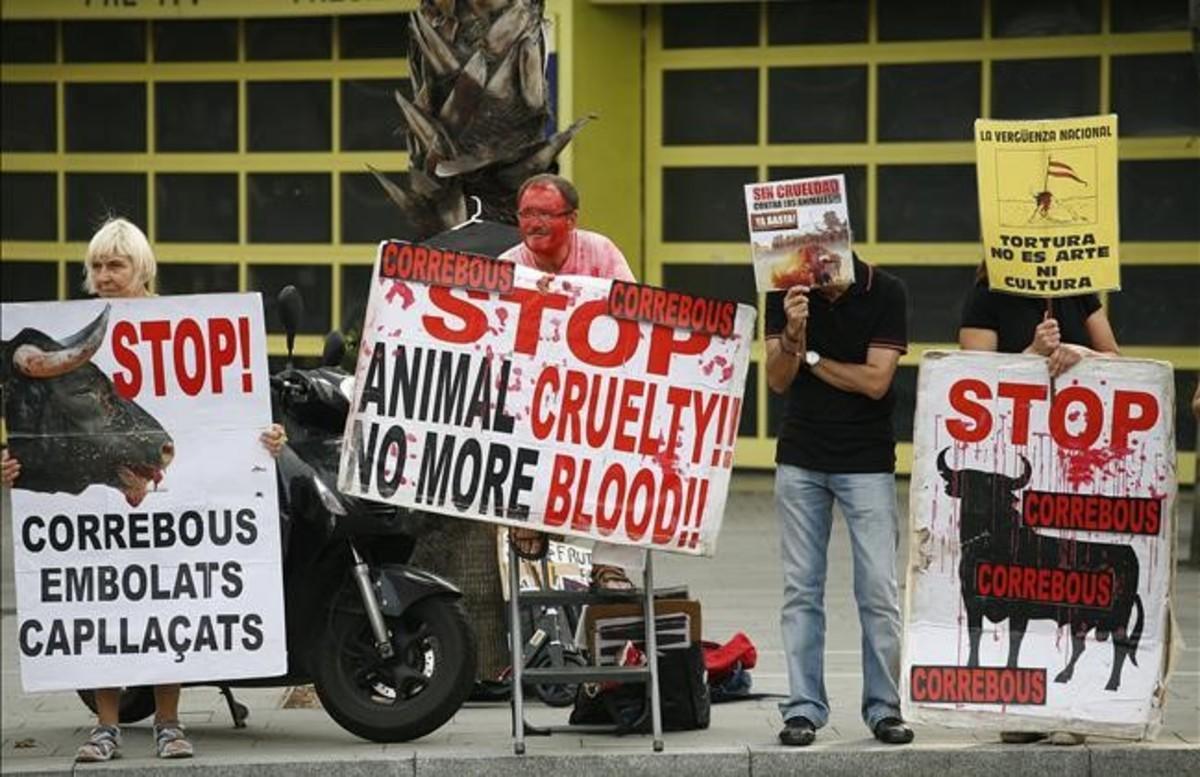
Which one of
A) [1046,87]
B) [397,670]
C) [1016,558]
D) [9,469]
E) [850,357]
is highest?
[1046,87]

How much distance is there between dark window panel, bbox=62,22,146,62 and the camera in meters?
20.0

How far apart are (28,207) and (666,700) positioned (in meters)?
11.7

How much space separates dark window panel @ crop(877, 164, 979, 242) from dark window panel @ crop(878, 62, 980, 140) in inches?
8.9

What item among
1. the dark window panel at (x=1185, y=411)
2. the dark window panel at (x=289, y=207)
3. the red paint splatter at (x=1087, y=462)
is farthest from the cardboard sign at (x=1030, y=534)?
the dark window panel at (x=289, y=207)

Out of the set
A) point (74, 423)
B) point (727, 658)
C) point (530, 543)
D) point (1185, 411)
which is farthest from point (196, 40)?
point (530, 543)

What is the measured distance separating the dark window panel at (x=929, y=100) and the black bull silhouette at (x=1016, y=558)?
9.72m

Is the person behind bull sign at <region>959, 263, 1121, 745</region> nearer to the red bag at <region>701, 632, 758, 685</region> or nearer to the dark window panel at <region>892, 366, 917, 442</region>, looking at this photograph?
the red bag at <region>701, 632, 758, 685</region>

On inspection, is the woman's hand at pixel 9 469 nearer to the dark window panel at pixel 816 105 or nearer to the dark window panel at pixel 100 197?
the dark window panel at pixel 816 105

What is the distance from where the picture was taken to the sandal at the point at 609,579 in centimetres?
961

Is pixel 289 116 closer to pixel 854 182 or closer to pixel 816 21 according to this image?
pixel 816 21

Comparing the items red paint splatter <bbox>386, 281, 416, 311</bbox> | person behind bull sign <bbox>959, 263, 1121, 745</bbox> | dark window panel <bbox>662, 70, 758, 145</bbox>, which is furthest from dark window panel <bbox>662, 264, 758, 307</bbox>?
red paint splatter <bbox>386, 281, 416, 311</bbox>

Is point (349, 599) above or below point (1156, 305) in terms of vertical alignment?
below

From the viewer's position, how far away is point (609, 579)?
974cm

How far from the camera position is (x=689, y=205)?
63.3ft
